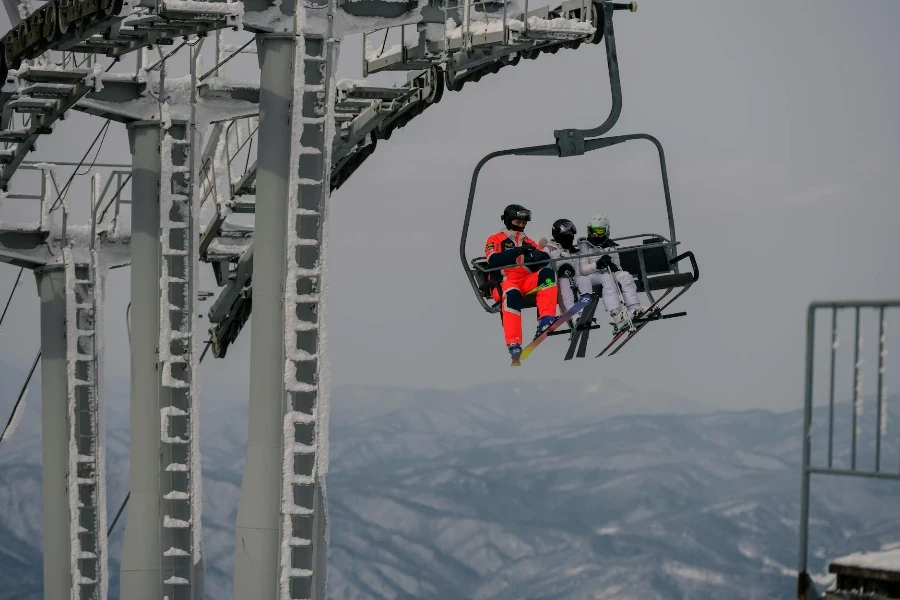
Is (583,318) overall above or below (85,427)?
above

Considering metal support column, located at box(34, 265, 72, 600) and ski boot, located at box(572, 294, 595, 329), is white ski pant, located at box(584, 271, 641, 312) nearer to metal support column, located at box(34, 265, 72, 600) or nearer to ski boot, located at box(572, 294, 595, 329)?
ski boot, located at box(572, 294, 595, 329)

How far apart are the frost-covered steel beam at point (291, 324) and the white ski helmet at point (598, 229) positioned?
2507 millimetres

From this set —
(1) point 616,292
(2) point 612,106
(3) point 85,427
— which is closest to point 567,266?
(1) point 616,292

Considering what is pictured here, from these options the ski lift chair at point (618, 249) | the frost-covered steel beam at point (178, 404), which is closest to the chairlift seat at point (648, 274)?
the ski lift chair at point (618, 249)

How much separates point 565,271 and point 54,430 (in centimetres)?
1150

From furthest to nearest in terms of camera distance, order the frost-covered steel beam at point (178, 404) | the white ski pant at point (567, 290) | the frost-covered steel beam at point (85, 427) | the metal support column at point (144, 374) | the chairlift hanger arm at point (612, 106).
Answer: the frost-covered steel beam at point (85, 427)
the metal support column at point (144, 374)
the frost-covered steel beam at point (178, 404)
the white ski pant at point (567, 290)
the chairlift hanger arm at point (612, 106)

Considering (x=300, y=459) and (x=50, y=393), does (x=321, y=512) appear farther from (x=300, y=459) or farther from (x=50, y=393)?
(x=50, y=393)

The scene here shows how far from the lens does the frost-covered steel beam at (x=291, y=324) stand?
16766 mm

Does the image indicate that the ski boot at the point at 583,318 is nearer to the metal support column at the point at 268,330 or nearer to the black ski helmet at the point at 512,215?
the black ski helmet at the point at 512,215

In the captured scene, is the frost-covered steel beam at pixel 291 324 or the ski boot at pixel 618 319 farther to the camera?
the ski boot at pixel 618 319

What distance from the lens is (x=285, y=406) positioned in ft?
55.7

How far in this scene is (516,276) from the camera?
681 inches

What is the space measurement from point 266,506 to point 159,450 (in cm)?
383

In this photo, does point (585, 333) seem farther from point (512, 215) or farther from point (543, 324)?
A: point (512, 215)
